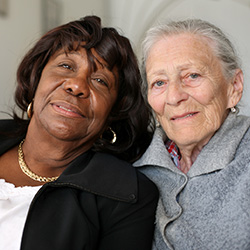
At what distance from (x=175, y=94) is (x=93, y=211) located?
23.3 inches

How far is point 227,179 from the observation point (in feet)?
4.25

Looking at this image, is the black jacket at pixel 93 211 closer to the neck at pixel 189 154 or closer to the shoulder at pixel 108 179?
the shoulder at pixel 108 179

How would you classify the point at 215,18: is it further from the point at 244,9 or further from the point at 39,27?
the point at 39,27

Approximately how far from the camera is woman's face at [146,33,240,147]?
141 centimetres

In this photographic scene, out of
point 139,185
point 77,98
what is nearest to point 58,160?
point 77,98

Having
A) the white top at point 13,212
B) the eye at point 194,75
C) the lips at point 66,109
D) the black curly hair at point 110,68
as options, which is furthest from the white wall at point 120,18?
the white top at point 13,212

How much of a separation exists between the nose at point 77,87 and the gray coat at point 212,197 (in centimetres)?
44

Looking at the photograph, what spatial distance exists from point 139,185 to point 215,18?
2164 mm

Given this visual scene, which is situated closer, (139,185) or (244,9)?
(139,185)

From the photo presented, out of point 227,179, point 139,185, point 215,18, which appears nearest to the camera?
point 227,179

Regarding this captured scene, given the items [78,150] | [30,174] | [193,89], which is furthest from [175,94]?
[30,174]

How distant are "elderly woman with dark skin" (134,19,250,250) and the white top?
1.80ft

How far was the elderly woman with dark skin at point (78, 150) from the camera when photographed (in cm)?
132

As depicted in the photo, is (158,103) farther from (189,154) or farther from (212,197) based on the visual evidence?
(212,197)
